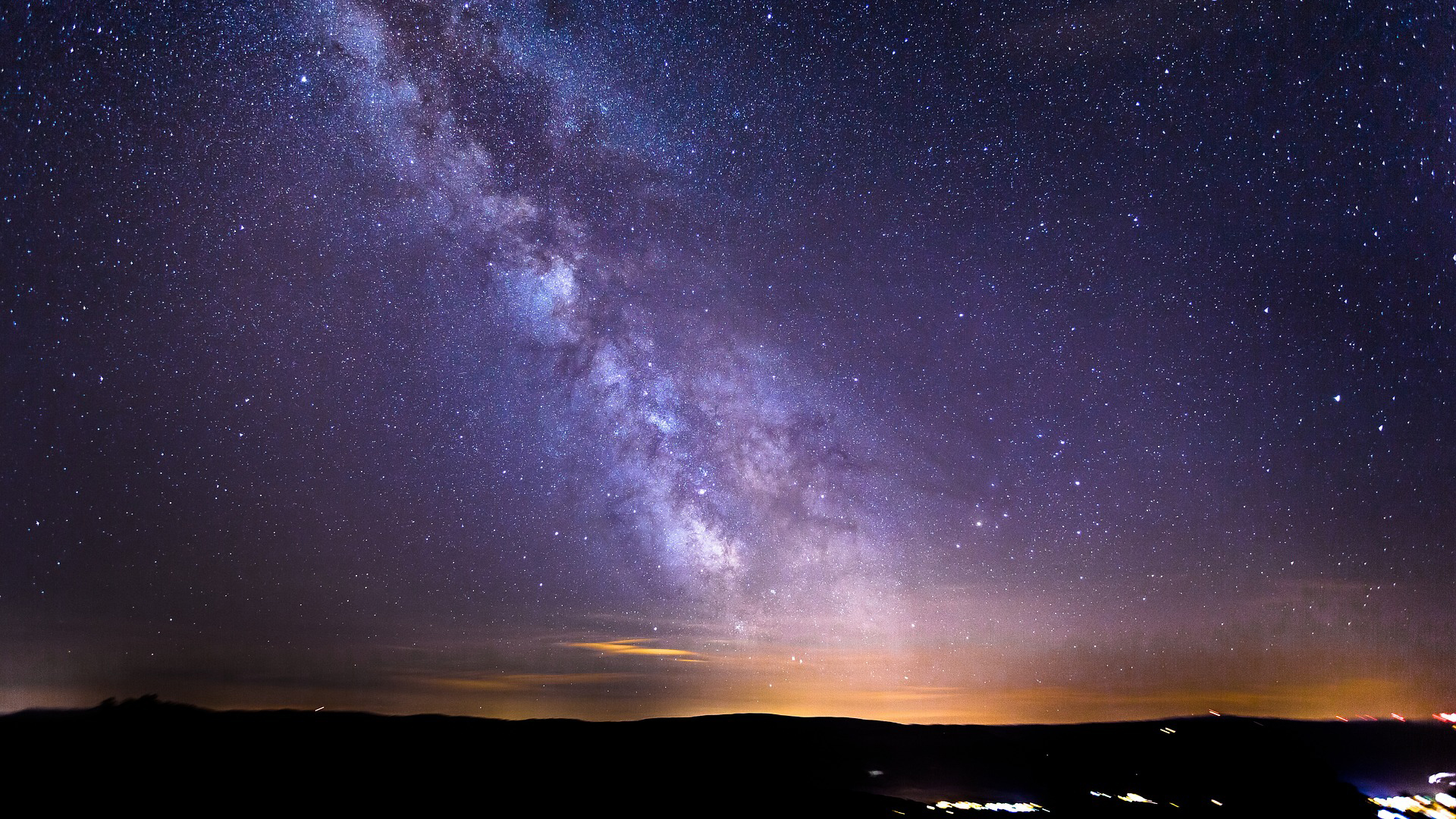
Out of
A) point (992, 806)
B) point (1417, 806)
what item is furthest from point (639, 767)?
point (1417, 806)

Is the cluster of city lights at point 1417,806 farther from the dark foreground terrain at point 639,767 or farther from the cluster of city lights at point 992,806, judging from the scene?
the cluster of city lights at point 992,806

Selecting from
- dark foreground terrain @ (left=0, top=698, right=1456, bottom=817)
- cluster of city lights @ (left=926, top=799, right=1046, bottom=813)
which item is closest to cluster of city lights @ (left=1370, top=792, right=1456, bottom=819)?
dark foreground terrain @ (left=0, top=698, right=1456, bottom=817)

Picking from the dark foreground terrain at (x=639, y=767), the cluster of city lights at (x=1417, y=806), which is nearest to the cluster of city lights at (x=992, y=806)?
the dark foreground terrain at (x=639, y=767)

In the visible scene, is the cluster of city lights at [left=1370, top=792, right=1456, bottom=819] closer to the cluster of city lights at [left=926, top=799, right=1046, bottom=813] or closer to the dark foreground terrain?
the dark foreground terrain

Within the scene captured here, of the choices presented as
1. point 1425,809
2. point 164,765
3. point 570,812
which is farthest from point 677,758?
point 1425,809

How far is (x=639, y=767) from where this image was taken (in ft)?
149

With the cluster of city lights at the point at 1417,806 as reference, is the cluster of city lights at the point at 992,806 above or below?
above

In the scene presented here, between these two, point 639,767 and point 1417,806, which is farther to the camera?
point 1417,806

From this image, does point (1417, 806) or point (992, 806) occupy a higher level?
point (992, 806)

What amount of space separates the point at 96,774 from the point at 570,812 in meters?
18.9

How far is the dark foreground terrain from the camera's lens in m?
32.2

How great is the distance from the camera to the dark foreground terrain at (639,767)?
32.2 m

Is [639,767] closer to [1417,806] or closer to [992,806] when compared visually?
[992,806]

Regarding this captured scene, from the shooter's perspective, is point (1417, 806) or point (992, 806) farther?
point (1417, 806)
